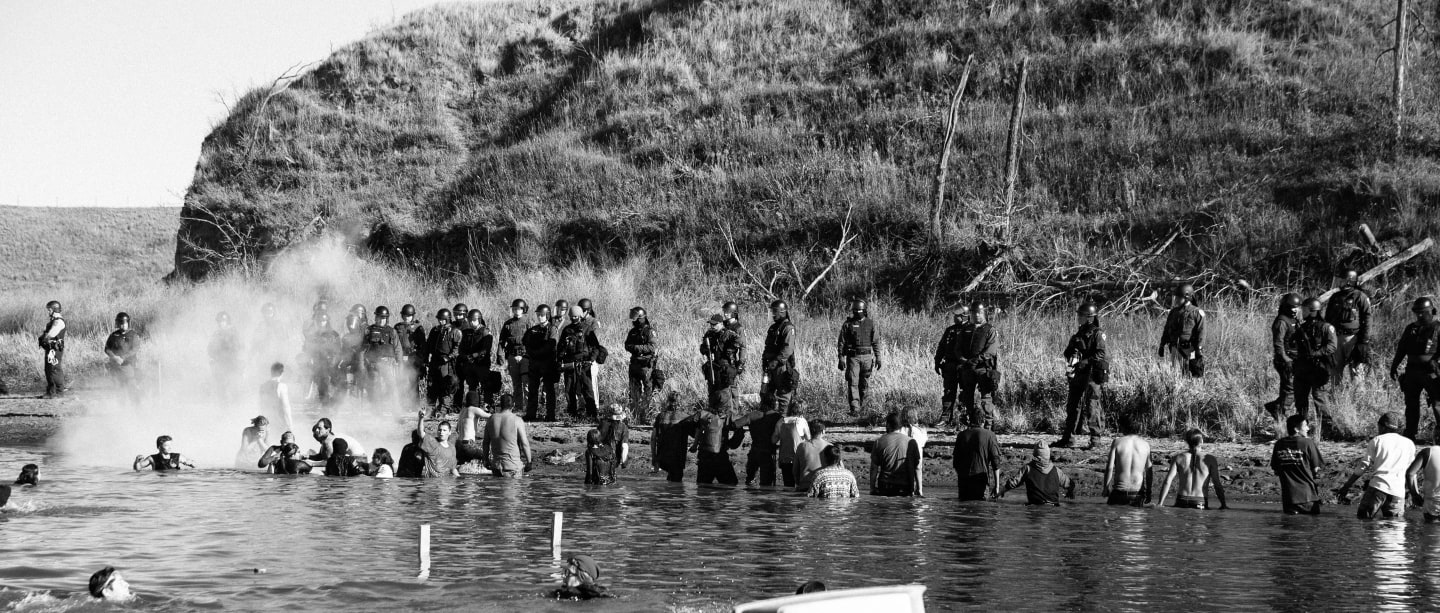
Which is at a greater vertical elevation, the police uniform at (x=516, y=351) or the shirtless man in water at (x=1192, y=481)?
the police uniform at (x=516, y=351)

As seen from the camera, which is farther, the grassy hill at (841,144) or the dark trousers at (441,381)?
the grassy hill at (841,144)

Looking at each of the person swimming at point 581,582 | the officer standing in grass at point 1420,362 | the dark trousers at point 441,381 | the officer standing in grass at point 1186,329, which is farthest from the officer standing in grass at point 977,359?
the person swimming at point 581,582

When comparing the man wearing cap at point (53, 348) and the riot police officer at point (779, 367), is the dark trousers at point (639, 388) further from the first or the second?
the man wearing cap at point (53, 348)

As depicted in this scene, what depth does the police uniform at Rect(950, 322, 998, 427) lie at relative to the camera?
1888 cm

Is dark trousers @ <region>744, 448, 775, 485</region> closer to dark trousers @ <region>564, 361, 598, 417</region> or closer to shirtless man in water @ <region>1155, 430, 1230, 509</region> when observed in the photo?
dark trousers @ <region>564, 361, 598, 417</region>

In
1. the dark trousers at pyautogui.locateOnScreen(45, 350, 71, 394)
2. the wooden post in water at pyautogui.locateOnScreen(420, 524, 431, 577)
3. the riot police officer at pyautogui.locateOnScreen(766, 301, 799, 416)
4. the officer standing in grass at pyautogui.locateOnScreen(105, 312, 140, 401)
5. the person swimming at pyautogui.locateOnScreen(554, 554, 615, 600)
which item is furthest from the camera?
the dark trousers at pyautogui.locateOnScreen(45, 350, 71, 394)

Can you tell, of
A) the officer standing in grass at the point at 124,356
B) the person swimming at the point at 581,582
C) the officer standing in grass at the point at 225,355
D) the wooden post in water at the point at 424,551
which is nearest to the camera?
the person swimming at the point at 581,582

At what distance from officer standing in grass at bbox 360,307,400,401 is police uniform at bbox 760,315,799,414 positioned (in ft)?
21.8

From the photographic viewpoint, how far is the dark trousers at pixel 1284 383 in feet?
57.9

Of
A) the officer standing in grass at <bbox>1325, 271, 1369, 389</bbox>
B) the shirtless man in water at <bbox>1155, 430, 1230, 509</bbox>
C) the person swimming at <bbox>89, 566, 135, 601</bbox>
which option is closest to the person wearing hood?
the shirtless man in water at <bbox>1155, 430, 1230, 509</bbox>

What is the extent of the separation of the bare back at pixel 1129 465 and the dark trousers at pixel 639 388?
7.89m

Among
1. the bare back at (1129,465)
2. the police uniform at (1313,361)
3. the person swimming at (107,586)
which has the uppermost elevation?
the police uniform at (1313,361)

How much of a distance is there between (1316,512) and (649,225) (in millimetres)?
21964

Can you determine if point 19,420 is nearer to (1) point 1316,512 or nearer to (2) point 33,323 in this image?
(2) point 33,323
